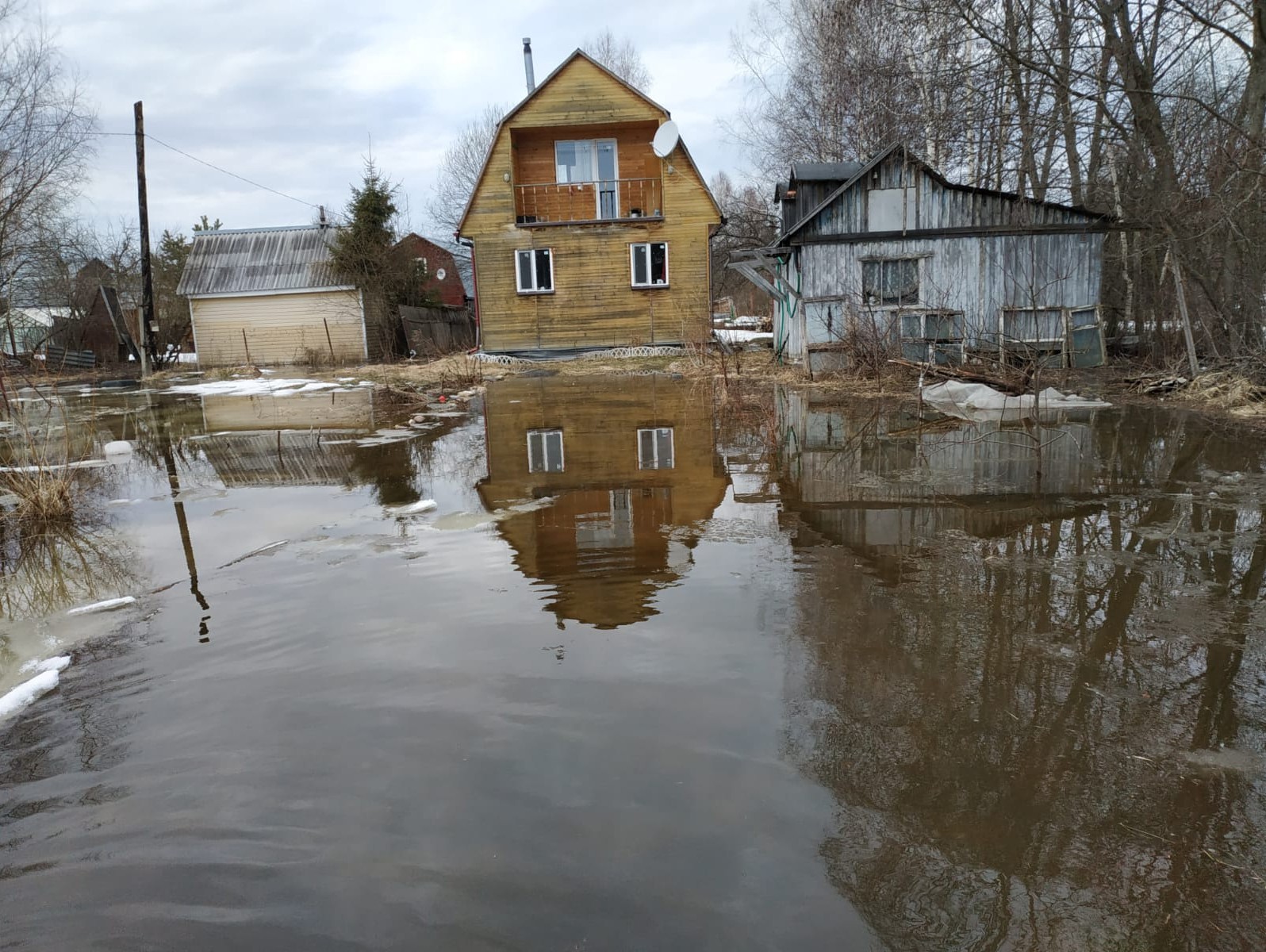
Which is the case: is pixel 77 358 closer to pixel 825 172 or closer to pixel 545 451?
pixel 825 172

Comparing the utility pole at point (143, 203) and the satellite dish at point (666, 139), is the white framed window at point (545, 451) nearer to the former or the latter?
the satellite dish at point (666, 139)

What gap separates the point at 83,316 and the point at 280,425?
2520 cm

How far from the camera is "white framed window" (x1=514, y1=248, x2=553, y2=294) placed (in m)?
24.2

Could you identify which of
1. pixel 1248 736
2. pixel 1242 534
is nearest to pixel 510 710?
pixel 1248 736

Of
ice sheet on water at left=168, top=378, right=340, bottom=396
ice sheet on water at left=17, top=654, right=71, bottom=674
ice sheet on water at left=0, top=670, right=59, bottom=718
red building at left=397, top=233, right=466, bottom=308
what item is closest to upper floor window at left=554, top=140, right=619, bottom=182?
ice sheet on water at left=168, top=378, right=340, bottom=396

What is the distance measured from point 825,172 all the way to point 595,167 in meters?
9.06

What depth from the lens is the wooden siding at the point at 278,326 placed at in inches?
1146

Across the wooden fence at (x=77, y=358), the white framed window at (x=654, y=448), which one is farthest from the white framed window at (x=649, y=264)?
the wooden fence at (x=77, y=358)

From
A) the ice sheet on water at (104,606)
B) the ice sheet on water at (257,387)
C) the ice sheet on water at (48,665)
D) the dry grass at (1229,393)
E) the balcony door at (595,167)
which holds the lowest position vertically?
the ice sheet on water at (48,665)

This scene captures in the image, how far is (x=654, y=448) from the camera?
31.4ft

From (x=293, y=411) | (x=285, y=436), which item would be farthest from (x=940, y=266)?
(x=293, y=411)

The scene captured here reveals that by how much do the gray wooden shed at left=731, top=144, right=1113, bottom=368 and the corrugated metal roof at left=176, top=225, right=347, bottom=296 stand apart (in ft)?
60.2

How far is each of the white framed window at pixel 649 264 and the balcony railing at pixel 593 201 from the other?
4.29ft

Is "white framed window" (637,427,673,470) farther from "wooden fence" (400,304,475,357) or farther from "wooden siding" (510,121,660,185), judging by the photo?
"wooden fence" (400,304,475,357)
